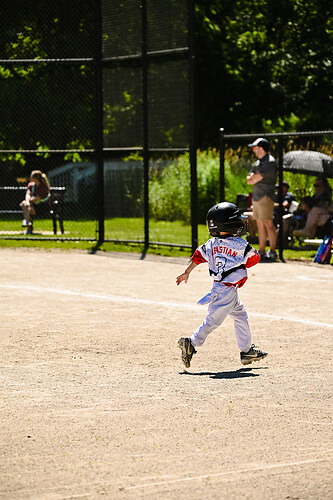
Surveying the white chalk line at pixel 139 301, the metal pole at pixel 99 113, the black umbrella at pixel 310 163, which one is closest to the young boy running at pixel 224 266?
the white chalk line at pixel 139 301

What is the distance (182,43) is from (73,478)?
12.7 metres

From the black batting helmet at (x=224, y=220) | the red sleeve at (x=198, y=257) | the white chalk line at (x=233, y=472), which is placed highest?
the black batting helmet at (x=224, y=220)

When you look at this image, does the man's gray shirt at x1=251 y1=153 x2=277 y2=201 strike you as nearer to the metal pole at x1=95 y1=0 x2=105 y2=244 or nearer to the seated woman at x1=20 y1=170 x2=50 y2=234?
the metal pole at x1=95 y1=0 x2=105 y2=244

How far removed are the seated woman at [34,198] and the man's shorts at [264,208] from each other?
6.76 meters

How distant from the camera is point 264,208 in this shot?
16109 millimetres

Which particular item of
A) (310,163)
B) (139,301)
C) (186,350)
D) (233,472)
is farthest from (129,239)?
(233,472)

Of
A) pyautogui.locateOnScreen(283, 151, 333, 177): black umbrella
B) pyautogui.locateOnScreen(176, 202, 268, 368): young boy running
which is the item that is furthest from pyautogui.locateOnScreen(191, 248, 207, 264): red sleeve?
pyautogui.locateOnScreen(283, 151, 333, 177): black umbrella

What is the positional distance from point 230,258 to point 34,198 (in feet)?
46.4

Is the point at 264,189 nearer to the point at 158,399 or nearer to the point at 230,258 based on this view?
the point at 230,258

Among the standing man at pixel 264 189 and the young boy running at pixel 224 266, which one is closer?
the young boy running at pixel 224 266

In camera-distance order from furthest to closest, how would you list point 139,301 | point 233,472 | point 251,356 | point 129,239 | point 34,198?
point 34,198 → point 129,239 → point 139,301 → point 251,356 → point 233,472

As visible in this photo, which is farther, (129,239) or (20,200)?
(20,200)

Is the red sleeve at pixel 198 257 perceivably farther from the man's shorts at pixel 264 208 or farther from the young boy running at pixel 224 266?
the man's shorts at pixel 264 208

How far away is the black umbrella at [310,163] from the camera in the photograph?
18.4 meters
